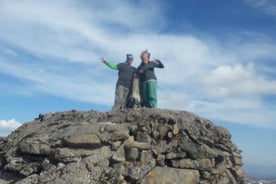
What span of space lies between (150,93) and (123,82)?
5.24ft

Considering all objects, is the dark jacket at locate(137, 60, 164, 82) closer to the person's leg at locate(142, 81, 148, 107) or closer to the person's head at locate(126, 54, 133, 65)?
the person's leg at locate(142, 81, 148, 107)

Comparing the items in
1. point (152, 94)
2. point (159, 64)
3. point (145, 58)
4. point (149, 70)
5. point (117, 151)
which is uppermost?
point (145, 58)

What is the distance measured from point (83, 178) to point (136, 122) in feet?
11.0

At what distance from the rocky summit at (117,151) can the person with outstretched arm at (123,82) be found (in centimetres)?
227

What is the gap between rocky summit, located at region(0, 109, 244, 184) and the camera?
492 inches

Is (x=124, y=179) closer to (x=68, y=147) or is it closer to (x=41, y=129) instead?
(x=68, y=147)

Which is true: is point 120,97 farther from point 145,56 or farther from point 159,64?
point 159,64

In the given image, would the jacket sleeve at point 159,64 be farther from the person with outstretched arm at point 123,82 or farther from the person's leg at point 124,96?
the person's leg at point 124,96

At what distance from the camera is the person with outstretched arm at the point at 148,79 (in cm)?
1697

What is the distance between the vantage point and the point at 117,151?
42.9ft

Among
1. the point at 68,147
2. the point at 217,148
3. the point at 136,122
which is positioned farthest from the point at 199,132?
the point at 68,147

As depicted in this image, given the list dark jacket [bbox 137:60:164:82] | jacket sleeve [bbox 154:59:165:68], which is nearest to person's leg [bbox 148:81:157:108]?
dark jacket [bbox 137:60:164:82]

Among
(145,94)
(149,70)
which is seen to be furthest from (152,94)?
(149,70)

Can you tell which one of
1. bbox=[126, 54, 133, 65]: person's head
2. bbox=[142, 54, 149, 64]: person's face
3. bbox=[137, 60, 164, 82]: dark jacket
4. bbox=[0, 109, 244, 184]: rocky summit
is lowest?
bbox=[0, 109, 244, 184]: rocky summit
